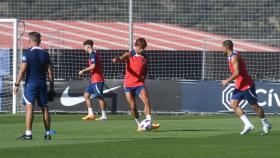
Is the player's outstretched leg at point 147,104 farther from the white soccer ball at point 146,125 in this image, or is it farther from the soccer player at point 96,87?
the soccer player at point 96,87

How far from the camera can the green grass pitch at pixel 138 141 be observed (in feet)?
51.9

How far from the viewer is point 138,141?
1852 centimetres

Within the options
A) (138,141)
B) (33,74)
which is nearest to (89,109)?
(33,74)

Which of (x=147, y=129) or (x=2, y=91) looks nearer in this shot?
(x=147, y=129)

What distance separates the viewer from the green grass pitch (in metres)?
15.8

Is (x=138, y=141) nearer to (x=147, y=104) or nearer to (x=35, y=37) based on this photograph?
(x=35, y=37)

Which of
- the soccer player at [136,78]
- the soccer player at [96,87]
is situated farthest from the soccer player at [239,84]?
the soccer player at [96,87]

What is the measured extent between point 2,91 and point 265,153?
16.8 m

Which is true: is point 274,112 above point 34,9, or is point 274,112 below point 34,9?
below

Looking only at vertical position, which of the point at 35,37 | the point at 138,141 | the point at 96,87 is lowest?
the point at 138,141

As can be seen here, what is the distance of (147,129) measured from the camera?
72.3 ft

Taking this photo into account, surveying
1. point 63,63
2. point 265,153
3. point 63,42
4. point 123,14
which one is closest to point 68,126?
point 265,153

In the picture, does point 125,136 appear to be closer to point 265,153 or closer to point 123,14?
point 265,153

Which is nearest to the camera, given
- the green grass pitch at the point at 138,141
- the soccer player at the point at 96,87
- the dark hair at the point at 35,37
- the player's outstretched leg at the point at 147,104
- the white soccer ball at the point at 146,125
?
the green grass pitch at the point at 138,141
